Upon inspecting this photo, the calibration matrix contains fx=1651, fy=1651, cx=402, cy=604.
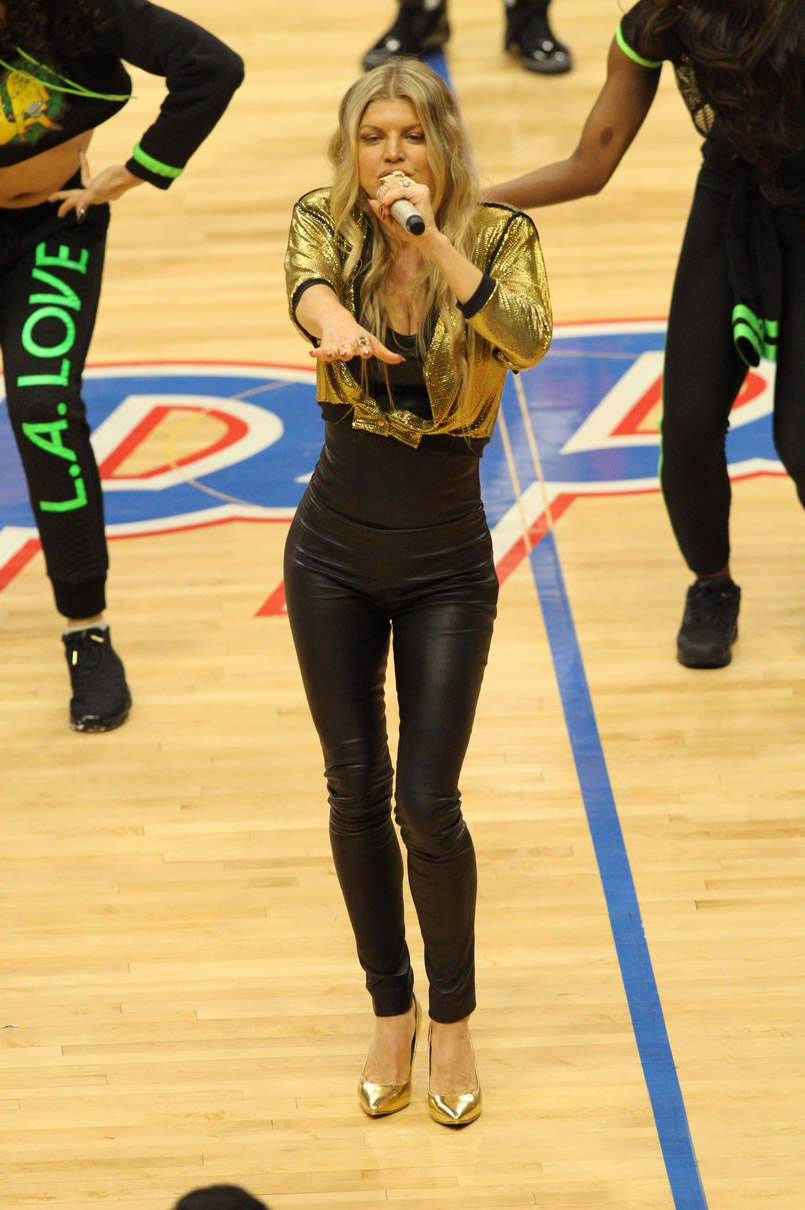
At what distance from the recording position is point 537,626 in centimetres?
429

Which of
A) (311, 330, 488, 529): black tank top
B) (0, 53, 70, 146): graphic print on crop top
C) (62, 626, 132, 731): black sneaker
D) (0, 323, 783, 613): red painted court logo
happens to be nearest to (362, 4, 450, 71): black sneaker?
(0, 323, 783, 613): red painted court logo

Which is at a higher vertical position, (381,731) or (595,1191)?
(381,731)

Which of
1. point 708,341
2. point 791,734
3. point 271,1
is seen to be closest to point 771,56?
point 708,341

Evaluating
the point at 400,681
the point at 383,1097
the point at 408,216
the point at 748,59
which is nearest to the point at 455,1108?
the point at 383,1097

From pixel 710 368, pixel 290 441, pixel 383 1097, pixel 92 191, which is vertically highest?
pixel 92 191

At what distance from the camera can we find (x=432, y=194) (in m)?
2.58

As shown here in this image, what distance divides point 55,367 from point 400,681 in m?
1.52

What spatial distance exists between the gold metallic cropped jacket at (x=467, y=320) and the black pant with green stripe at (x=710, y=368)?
1.20m

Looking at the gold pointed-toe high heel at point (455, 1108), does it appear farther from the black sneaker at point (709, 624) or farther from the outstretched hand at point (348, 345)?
the black sneaker at point (709, 624)

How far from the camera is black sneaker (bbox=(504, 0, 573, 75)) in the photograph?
7988 mm

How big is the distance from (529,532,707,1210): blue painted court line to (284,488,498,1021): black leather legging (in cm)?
47

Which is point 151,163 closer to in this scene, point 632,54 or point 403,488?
point 632,54

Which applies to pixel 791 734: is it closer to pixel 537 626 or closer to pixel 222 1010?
pixel 537 626

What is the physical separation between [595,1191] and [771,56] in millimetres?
2201
